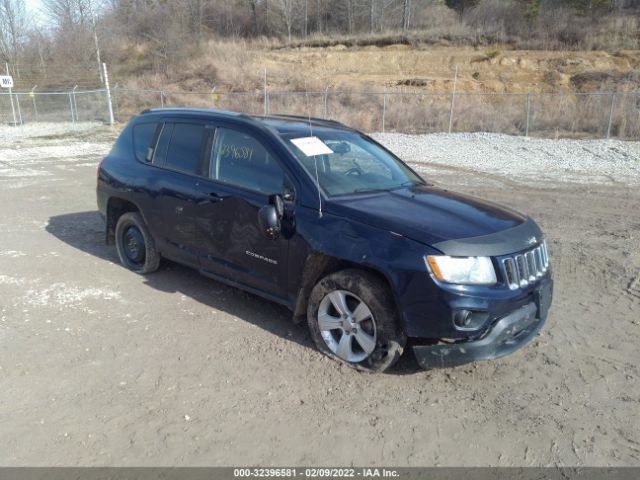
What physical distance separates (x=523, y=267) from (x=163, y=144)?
368 cm

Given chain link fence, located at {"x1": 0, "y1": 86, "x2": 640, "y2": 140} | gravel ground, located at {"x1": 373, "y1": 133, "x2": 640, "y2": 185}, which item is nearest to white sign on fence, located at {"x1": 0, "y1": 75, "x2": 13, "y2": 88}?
chain link fence, located at {"x1": 0, "y1": 86, "x2": 640, "y2": 140}

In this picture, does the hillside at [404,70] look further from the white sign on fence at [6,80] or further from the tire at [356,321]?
the tire at [356,321]

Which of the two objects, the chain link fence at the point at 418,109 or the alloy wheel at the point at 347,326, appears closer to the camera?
the alloy wheel at the point at 347,326

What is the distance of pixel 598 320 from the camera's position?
489 centimetres

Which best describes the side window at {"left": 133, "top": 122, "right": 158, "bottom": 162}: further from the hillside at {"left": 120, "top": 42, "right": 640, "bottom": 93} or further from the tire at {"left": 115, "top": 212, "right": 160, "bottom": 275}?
the hillside at {"left": 120, "top": 42, "right": 640, "bottom": 93}

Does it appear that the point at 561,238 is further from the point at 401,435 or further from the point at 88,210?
the point at 88,210

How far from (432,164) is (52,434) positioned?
12604mm

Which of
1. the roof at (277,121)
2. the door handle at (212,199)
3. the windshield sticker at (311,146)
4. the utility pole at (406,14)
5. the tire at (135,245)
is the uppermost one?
the utility pole at (406,14)

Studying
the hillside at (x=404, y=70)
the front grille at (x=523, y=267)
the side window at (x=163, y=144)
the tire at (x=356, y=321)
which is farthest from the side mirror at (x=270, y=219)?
the hillside at (x=404, y=70)

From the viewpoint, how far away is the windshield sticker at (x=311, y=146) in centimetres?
451

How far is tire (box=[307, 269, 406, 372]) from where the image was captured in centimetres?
375

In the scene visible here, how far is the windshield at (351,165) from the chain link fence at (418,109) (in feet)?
53.3

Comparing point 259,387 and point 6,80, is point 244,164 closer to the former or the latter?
point 259,387

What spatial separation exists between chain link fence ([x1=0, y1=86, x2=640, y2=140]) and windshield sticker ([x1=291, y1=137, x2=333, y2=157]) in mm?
17000
